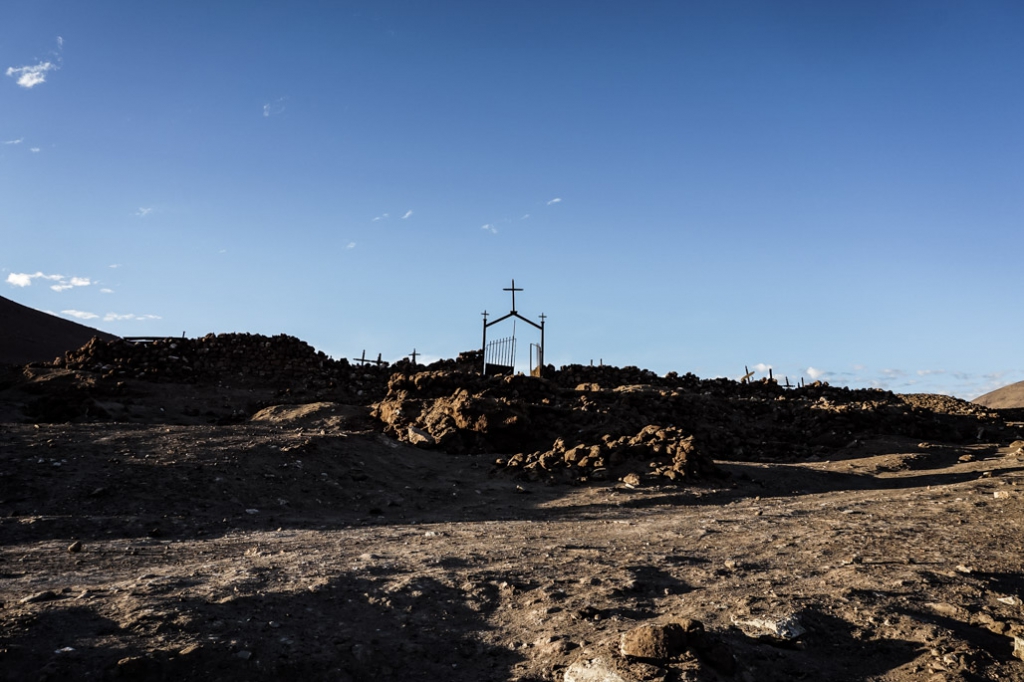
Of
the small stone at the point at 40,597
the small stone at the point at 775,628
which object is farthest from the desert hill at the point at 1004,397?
the small stone at the point at 40,597

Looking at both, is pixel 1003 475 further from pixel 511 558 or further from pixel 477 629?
pixel 477 629

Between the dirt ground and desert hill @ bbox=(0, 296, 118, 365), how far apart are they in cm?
3404

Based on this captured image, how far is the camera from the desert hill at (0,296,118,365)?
39.6 m

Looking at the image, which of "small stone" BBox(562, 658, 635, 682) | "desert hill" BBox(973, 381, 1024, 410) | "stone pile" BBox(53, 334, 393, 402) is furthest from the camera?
"desert hill" BBox(973, 381, 1024, 410)

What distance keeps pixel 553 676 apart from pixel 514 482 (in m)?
7.77

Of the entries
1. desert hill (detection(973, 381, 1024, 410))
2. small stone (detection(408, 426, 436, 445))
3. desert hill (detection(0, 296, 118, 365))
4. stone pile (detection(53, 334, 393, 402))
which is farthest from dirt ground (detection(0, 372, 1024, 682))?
desert hill (detection(973, 381, 1024, 410))

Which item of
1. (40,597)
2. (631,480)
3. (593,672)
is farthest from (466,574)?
(631,480)

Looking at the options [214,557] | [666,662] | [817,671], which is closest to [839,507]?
[817,671]

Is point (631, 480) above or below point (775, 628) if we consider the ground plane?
above

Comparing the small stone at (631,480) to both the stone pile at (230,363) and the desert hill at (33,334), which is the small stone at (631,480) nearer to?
the stone pile at (230,363)

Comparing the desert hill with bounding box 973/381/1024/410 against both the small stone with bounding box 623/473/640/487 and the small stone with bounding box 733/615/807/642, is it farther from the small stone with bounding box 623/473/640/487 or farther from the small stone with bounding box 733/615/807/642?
the small stone with bounding box 733/615/807/642

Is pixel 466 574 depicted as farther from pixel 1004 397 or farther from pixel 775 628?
pixel 1004 397

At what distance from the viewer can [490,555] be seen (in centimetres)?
599

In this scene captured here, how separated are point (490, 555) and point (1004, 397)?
55.4 m
